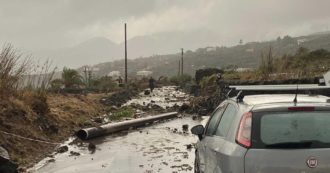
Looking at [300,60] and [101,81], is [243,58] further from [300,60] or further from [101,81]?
[300,60]

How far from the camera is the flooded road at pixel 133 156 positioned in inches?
513

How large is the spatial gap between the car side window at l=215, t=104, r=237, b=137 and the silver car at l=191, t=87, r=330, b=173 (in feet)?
0.15

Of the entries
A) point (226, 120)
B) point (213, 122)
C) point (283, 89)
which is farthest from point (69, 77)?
point (283, 89)

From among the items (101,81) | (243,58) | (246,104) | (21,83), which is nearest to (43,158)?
(21,83)

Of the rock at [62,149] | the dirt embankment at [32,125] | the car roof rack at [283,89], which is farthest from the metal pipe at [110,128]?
the car roof rack at [283,89]

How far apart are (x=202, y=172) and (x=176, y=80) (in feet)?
215

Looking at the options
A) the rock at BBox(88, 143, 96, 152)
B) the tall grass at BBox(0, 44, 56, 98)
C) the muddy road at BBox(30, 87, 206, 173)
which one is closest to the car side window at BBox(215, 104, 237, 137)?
the muddy road at BBox(30, 87, 206, 173)

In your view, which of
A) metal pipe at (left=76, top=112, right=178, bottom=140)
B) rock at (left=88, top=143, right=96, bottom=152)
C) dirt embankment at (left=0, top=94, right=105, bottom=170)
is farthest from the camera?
metal pipe at (left=76, top=112, right=178, bottom=140)

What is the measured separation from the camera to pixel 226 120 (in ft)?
23.2

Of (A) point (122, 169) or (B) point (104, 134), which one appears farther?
(B) point (104, 134)

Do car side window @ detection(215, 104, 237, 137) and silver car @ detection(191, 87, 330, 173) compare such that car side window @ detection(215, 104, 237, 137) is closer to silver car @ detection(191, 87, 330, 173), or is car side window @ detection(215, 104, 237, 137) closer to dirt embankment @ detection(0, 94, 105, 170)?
silver car @ detection(191, 87, 330, 173)

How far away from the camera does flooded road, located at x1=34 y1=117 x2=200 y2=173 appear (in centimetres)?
1303

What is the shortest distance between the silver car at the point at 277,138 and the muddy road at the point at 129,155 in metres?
6.36

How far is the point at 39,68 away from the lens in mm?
20234
